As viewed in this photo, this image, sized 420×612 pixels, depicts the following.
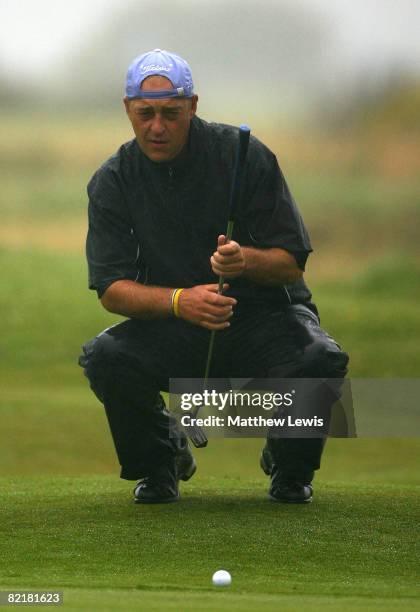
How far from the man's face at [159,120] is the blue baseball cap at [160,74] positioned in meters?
0.01

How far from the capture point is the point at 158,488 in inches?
175

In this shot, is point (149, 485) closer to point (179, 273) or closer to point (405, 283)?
point (179, 273)

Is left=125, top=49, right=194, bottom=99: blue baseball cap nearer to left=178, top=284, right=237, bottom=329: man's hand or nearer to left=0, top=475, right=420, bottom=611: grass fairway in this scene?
left=178, top=284, right=237, bottom=329: man's hand

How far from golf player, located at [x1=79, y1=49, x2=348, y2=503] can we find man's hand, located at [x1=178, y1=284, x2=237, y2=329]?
33mm

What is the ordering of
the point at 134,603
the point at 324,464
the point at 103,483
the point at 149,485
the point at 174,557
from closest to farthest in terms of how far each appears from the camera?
the point at 134,603, the point at 174,557, the point at 149,485, the point at 103,483, the point at 324,464

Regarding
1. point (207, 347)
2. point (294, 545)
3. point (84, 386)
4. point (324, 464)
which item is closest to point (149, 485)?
point (207, 347)

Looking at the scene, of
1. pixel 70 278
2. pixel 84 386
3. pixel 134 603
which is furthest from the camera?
pixel 70 278

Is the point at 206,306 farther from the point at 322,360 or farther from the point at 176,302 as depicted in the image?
the point at 322,360

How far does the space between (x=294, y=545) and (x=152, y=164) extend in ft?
4.19

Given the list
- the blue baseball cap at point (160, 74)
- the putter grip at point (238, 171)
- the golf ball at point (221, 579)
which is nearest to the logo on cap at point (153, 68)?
the blue baseball cap at point (160, 74)

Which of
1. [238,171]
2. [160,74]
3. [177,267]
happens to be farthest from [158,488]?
[160,74]

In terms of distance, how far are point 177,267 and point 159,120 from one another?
1.49 feet

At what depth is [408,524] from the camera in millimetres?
4180

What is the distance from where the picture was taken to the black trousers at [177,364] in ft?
14.1
